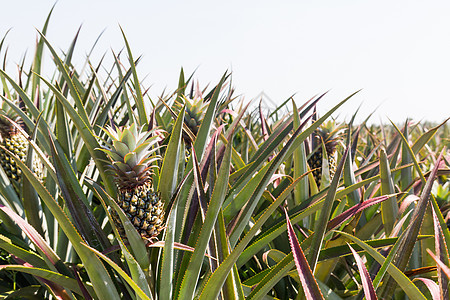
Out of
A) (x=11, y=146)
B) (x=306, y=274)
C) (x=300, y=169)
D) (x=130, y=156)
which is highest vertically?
(x=11, y=146)

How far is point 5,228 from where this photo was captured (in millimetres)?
1302

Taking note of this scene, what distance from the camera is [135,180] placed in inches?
40.6

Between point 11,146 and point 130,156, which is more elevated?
point 11,146

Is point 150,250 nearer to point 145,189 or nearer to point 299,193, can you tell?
point 145,189

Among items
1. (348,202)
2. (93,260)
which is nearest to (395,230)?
(348,202)

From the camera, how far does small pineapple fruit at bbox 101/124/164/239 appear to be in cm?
100

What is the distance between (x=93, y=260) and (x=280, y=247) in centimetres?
79

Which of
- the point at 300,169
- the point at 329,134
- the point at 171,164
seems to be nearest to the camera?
the point at 171,164

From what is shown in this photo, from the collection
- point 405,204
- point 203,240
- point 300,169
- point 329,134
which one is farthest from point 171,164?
point 329,134

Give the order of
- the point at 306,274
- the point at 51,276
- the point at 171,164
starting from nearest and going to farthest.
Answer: the point at 306,274
the point at 51,276
the point at 171,164

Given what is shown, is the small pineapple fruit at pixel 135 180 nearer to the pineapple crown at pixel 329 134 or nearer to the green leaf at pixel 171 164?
the green leaf at pixel 171 164

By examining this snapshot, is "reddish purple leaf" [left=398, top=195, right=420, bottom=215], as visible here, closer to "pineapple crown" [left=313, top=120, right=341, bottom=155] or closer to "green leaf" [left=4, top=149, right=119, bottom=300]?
"pineapple crown" [left=313, top=120, right=341, bottom=155]

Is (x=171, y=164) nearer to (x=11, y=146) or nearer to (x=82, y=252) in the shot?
(x=82, y=252)

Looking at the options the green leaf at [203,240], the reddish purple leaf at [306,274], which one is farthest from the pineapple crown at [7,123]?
the reddish purple leaf at [306,274]
